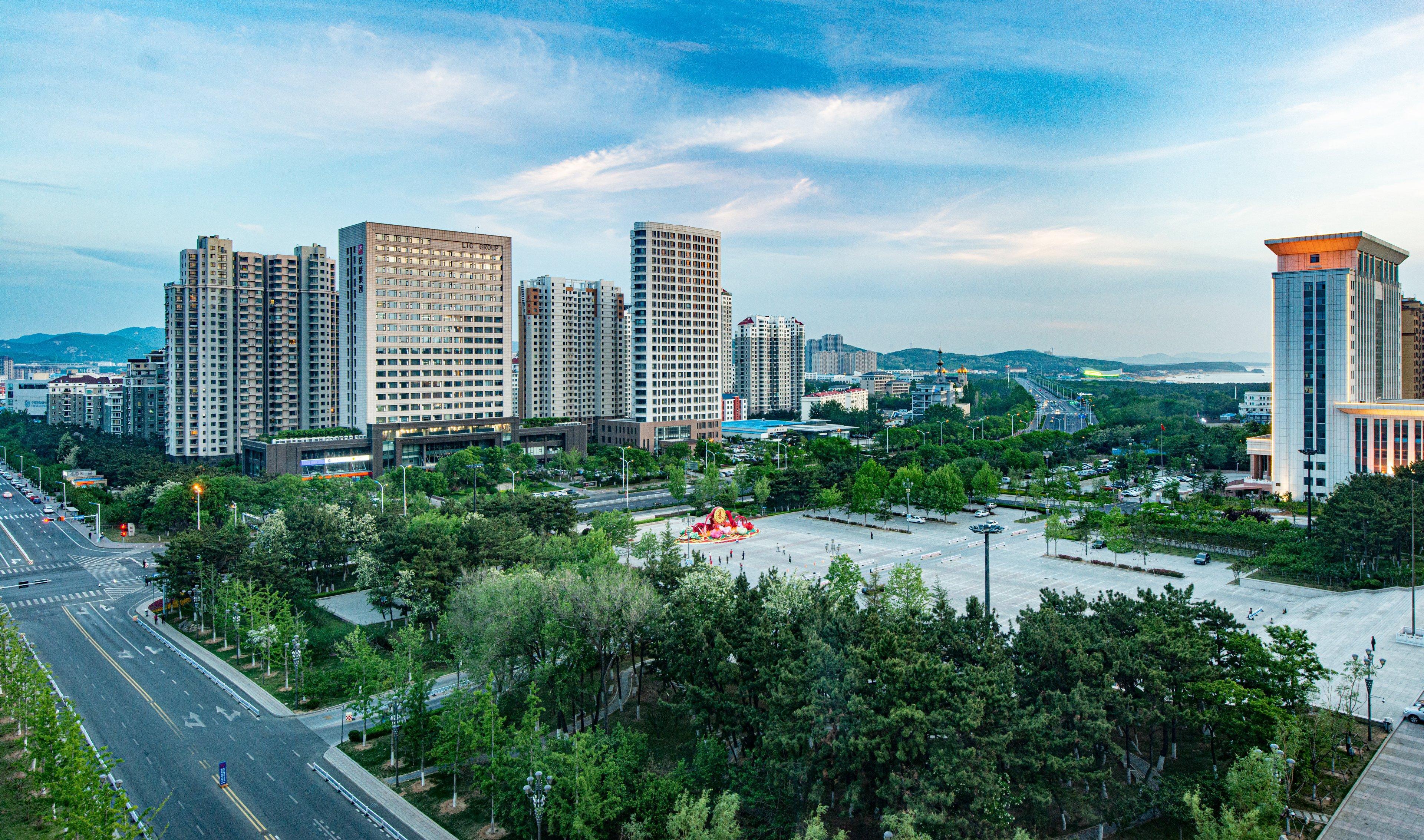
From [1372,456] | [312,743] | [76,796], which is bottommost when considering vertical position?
[312,743]

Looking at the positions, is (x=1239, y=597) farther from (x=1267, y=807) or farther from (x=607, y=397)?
(x=607, y=397)

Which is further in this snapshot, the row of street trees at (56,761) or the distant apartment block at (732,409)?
the distant apartment block at (732,409)

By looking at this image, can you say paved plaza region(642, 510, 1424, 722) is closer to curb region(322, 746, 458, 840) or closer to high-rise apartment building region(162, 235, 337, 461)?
curb region(322, 746, 458, 840)

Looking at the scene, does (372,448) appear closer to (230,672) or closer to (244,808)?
(230,672)

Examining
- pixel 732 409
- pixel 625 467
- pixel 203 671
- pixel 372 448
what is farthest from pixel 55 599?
pixel 732 409

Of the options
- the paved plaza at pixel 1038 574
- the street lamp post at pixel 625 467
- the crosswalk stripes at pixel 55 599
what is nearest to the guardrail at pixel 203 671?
the crosswalk stripes at pixel 55 599

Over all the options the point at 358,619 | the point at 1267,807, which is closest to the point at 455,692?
the point at 358,619

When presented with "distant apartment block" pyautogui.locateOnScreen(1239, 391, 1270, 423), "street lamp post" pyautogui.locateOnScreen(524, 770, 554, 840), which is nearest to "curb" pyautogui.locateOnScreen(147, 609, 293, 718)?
"street lamp post" pyautogui.locateOnScreen(524, 770, 554, 840)

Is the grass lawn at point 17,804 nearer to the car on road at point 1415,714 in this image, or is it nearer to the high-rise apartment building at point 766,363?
the car on road at point 1415,714
